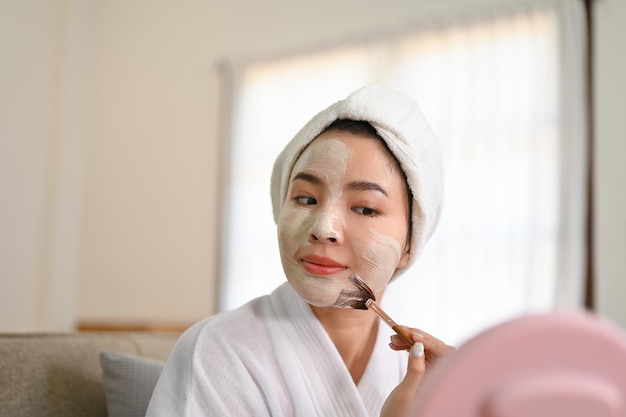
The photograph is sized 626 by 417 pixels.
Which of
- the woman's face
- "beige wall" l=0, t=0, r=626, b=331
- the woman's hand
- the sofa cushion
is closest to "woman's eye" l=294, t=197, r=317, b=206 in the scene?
the woman's face

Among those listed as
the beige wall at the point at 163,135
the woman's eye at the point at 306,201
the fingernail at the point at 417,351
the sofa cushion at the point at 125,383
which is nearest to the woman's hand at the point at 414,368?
the fingernail at the point at 417,351

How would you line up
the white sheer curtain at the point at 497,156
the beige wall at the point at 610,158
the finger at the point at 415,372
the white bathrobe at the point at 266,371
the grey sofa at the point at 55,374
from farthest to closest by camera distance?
the white sheer curtain at the point at 497,156 < the beige wall at the point at 610,158 < the grey sofa at the point at 55,374 < the white bathrobe at the point at 266,371 < the finger at the point at 415,372

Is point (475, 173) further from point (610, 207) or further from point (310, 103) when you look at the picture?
point (310, 103)

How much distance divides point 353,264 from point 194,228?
13.4 feet

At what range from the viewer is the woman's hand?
A: 86cm

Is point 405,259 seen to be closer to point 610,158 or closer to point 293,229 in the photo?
point 293,229

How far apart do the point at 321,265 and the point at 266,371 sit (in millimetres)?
185

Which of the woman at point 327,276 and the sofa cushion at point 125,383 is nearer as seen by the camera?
the woman at point 327,276

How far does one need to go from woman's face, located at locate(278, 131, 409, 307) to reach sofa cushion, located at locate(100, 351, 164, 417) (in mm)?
388

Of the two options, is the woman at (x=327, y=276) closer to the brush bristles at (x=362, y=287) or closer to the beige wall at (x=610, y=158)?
the brush bristles at (x=362, y=287)

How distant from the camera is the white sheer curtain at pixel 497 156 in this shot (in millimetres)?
3740

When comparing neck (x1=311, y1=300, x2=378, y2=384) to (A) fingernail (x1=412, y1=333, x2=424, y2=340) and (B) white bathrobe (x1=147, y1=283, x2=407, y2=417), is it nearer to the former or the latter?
(B) white bathrobe (x1=147, y1=283, x2=407, y2=417)

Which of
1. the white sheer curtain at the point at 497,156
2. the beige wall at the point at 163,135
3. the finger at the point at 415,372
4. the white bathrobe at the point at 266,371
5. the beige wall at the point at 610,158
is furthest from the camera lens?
the beige wall at the point at 163,135

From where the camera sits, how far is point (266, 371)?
1.08 m
